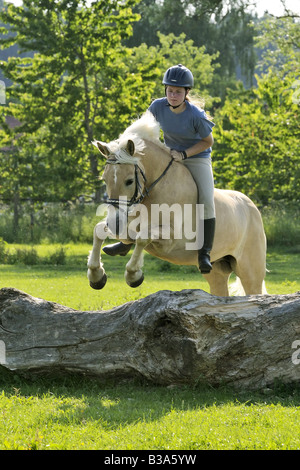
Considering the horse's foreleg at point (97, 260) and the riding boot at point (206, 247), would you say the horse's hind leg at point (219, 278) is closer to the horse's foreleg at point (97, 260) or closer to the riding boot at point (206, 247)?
the riding boot at point (206, 247)

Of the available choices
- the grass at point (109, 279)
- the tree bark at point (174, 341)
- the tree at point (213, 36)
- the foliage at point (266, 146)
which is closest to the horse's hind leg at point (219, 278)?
the tree bark at point (174, 341)

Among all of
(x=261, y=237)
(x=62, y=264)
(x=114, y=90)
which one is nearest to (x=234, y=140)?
(x=114, y=90)

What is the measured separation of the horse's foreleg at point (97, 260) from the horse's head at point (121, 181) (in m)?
0.33

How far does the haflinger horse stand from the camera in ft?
21.3

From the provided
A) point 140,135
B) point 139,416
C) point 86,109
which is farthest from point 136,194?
point 86,109

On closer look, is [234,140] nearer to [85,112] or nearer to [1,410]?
[85,112]

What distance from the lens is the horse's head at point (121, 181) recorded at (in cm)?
637

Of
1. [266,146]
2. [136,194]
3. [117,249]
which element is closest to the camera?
[136,194]

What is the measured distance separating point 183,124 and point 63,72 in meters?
19.0

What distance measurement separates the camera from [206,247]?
741 cm

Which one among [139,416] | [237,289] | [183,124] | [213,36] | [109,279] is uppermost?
[213,36]

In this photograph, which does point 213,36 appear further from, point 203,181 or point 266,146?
point 203,181
